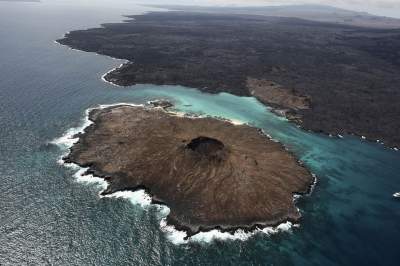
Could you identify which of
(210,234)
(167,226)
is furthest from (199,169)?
(210,234)

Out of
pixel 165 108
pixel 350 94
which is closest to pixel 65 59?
pixel 165 108

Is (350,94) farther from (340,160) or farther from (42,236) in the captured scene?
(42,236)

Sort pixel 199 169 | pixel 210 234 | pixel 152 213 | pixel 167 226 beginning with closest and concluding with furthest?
pixel 210 234 < pixel 167 226 < pixel 152 213 < pixel 199 169

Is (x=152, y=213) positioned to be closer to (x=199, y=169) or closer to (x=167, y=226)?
(x=167, y=226)

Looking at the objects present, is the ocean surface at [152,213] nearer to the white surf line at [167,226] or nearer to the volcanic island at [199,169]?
the white surf line at [167,226]

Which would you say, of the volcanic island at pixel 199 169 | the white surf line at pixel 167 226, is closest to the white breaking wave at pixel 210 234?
the white surf line at pixel 167 226

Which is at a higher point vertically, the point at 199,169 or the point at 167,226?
the point at 199,169

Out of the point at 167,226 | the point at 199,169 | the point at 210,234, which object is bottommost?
the point at 210,234

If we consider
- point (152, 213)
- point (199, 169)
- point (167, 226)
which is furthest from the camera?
point (199, 169)
